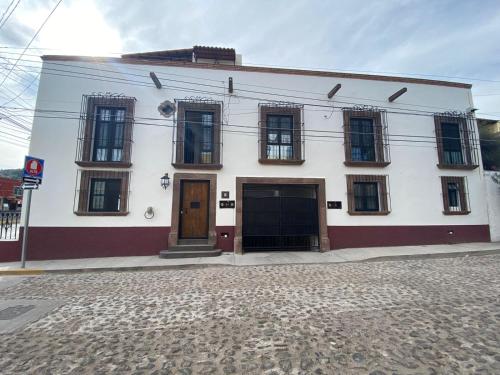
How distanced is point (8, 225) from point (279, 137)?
1059 cm

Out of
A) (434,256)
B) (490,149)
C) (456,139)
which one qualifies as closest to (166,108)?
(434,256)

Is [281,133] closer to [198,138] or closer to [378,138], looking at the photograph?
[198,138]

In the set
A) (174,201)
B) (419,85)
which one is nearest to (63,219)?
(174,201)

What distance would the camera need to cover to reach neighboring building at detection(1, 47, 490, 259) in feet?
26.3

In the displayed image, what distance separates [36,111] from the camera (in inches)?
323

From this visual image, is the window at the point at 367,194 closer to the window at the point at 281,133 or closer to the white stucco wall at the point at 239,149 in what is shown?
the white stucco wall at the point at 239,149

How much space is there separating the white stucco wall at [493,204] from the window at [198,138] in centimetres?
1249

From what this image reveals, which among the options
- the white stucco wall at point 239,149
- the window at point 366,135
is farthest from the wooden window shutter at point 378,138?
the white stucco wall at point 239,149

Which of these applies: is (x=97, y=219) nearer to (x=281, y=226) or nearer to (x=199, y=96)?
(x=199, y=96)

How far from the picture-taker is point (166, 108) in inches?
344

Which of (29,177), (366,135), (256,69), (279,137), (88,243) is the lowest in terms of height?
(88,243)

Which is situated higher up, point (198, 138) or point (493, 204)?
point (198, 138)

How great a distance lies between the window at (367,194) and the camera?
8.98 meters

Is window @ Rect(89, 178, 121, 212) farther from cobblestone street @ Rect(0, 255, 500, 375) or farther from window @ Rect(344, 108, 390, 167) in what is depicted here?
window @ Rect(344, 108, 390, 167)
